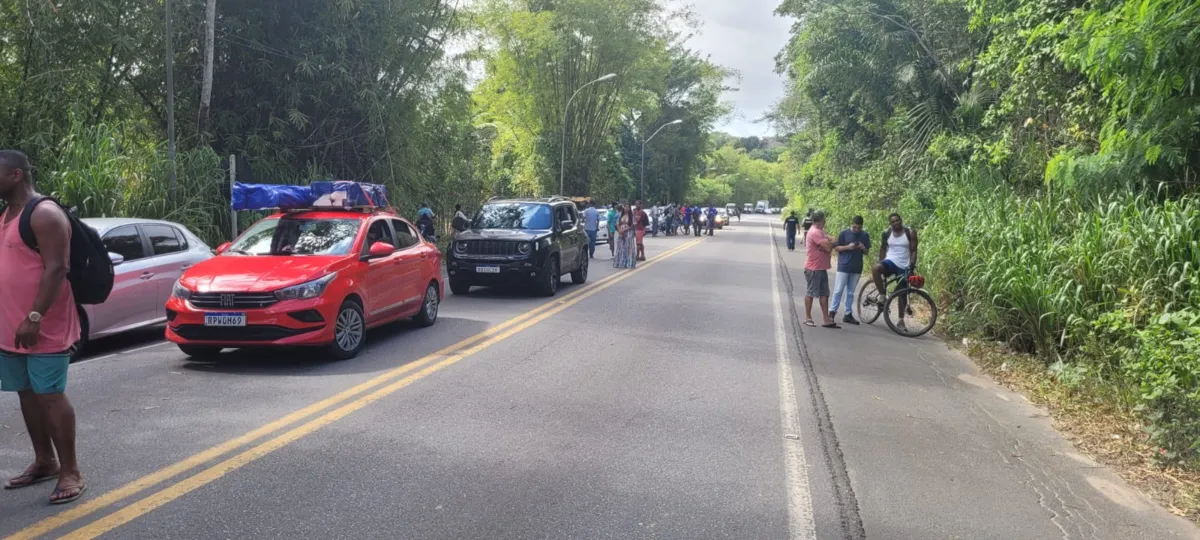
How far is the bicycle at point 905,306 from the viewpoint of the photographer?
12.0 metres

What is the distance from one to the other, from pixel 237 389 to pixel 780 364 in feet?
17.8

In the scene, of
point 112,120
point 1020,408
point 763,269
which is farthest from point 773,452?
point 763,269

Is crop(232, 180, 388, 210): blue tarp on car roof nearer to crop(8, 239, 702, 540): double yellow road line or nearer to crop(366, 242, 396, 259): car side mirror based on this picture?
crop(366, 242, 396, 259): car side mirror

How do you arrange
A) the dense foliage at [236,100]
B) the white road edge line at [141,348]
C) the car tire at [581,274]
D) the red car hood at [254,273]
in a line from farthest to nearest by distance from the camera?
the car tire at [581,274]
the dense foliage at [236,100]
the white road edge line at [141,348]
the red car hood at [254,273]

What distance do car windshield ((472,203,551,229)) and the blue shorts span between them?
11.2 metres

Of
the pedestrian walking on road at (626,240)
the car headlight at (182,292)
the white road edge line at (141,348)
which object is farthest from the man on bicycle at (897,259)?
the pedestrian walking on road at (626,240)

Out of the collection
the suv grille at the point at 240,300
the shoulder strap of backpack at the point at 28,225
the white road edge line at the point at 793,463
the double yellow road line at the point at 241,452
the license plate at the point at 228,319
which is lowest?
the white road edge line at the point at 793,463

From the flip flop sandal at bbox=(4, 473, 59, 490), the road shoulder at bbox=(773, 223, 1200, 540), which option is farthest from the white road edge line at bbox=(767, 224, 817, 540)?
the flip flop sandal at bbox=(4, 473, 59, 490)

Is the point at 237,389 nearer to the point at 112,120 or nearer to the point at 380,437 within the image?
the point at 380,437

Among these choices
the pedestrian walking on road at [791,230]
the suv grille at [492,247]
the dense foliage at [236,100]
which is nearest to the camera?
the dense foliage at [236,100]

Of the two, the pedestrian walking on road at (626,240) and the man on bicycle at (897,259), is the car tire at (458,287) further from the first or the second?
the pedestrian walking on road at (626,240)

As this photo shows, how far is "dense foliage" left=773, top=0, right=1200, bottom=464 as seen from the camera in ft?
24.4

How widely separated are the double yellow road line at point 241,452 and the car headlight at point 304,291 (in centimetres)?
110

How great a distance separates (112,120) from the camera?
51.8ft
